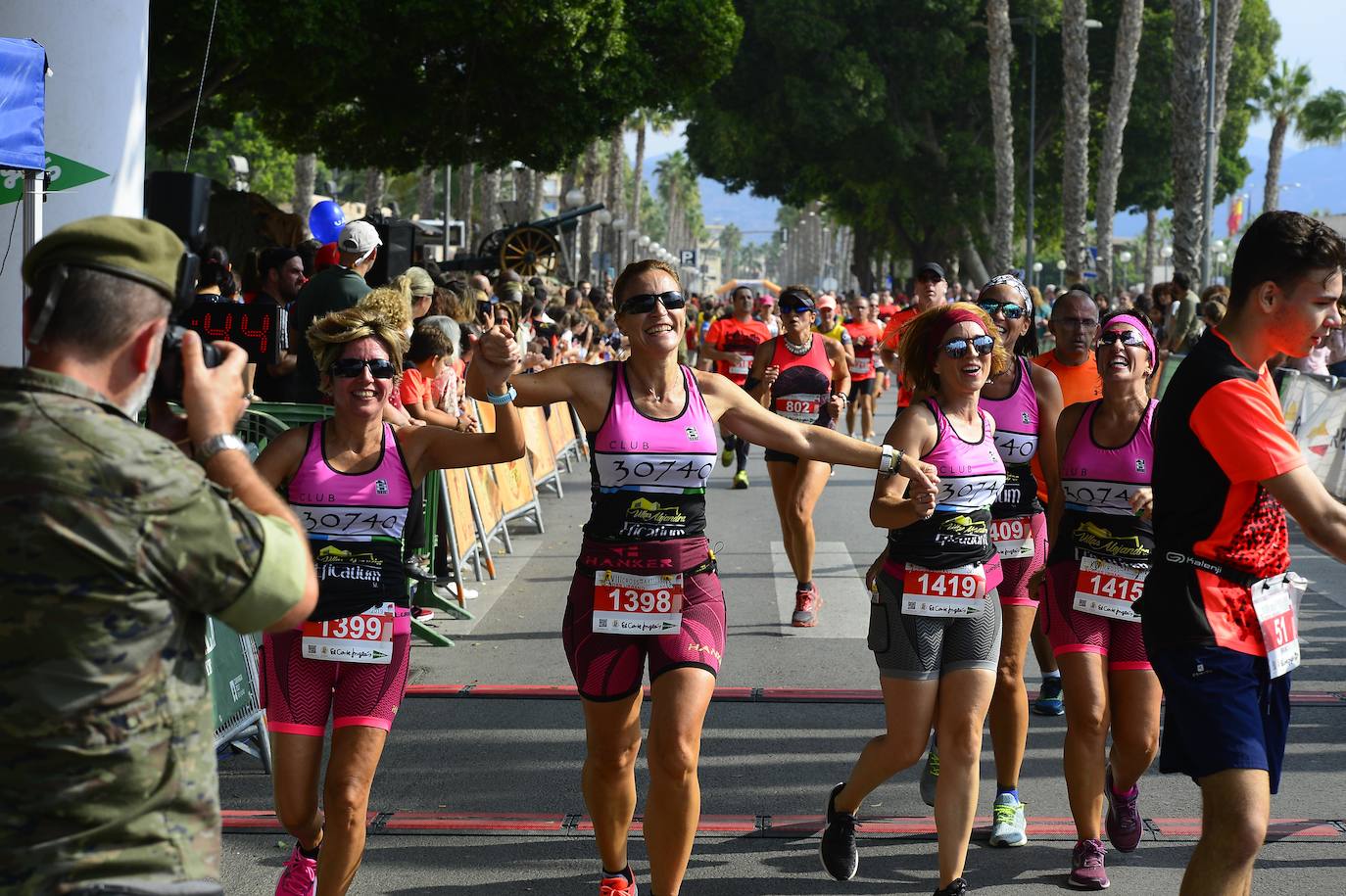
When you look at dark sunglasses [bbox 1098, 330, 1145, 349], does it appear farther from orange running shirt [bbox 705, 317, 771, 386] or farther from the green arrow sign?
orange running shirt [bbox 705, 317, 771, 386]

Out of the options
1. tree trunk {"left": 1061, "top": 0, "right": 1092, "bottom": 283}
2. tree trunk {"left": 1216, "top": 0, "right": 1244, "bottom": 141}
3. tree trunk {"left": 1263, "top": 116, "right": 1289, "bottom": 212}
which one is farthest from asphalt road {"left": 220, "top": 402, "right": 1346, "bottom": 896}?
tree trunk {"left": 1263, "top": 116, "right": 1289, "bottom": 212}

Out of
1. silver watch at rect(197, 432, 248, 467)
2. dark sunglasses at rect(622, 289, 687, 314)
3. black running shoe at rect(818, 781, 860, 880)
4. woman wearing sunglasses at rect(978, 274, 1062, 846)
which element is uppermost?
dark sunglasses at rect(622, 289, 687, 314)

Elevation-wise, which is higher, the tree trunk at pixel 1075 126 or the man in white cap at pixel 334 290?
the tree trunk at pixel 1075 126

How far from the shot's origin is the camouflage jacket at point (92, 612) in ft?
8.16

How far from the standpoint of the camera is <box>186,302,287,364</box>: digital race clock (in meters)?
7.79

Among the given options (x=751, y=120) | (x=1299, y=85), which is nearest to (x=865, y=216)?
(x=751, y=120)

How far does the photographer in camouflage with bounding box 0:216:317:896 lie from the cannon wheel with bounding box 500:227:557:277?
83.1ft

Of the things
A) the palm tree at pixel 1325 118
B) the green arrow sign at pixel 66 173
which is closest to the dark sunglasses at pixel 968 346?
the green arrow sign at pixel 66 173

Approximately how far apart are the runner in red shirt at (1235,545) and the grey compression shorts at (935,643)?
3.65 feet

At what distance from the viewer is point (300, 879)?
15.5 feet

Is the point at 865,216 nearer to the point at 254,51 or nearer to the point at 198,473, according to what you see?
the point at 254,51

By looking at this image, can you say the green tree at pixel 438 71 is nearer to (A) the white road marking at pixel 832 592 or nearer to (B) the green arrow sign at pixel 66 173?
(B) the green arrow sign at pixel 66 173

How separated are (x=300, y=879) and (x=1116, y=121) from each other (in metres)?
31.1

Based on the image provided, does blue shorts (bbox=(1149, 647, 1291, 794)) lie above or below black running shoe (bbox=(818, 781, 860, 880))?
above
